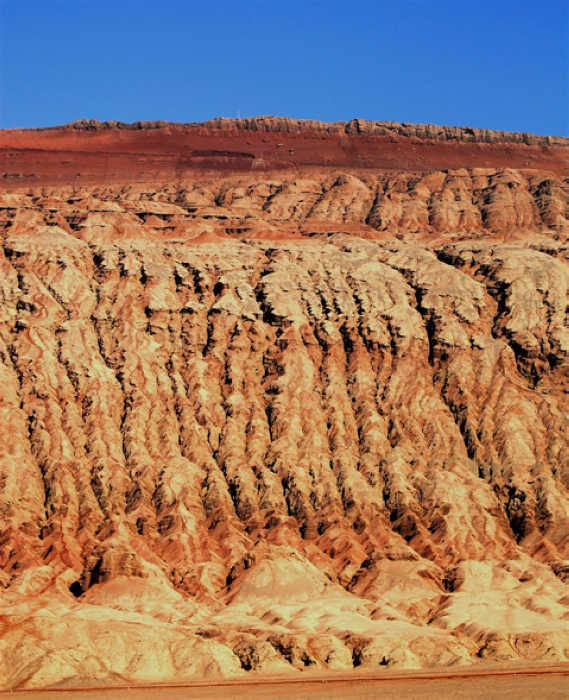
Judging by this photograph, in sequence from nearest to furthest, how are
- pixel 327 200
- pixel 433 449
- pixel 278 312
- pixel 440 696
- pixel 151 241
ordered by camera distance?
pixel 440 696 → pixel 433 449 → pixel 278 312 → pixel 151 241 → pixel 327 200

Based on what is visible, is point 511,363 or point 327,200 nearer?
point 511,363

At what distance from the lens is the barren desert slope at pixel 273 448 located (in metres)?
115

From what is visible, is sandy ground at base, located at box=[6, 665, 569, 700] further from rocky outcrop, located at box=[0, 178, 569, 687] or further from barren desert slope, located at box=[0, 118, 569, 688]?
rocky outcrop, located at box=[0, 178, 569, 687]

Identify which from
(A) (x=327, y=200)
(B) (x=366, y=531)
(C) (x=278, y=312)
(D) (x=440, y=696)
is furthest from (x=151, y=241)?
(D) (x=440, y=696)

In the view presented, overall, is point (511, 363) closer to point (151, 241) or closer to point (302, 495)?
point (302, 495)

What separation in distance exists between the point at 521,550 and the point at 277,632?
31830 mm

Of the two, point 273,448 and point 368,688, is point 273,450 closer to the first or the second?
point 273,448

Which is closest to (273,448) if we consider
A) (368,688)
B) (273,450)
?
(273,450)

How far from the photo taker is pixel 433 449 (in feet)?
476

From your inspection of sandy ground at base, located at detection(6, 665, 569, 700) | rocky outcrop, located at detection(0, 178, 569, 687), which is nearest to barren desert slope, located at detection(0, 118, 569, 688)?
rocky outcrop, located at detection(0, 178, 569, 687)

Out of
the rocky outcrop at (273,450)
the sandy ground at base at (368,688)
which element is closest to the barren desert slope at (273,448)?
the rocky outcrop at (273,450)

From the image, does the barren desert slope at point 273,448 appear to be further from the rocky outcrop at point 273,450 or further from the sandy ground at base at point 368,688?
the sandy ground at base at point 368,688

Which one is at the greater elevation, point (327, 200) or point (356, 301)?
Answer: point (327, 200)

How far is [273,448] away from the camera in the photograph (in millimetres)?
143750
